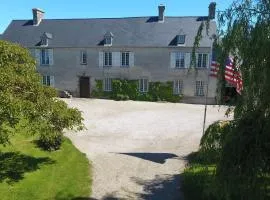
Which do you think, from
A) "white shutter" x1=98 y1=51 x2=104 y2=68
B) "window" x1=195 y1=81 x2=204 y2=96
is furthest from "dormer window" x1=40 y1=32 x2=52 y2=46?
"window" x1=195 y1=81 x2=204 y2=96

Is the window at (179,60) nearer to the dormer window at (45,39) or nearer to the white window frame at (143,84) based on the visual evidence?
the white window frame at (143,84)

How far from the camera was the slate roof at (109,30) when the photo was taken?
36719mm

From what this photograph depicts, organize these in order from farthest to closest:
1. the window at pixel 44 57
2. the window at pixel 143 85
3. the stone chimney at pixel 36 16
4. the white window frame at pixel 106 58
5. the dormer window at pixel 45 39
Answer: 1. the stone chimney at pixel 36 16
2. the window at pixel 44 57
3. the dormer window at pixel 45 39
4. the white window frame at pixel 106 58
5. the window at pixel 143 85

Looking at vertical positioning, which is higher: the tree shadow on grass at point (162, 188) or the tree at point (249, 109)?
the tree at point (249, 109)

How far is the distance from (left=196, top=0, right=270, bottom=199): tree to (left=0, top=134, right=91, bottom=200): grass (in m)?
6.32

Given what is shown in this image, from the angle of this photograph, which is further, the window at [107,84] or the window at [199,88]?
the window at [107,84]

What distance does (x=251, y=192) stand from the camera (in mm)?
7605

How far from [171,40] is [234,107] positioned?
93.6 feet

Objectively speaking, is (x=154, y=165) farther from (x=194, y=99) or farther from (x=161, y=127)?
(x=194, y=99)

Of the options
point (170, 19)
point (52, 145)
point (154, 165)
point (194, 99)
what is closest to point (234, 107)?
point (154, 165)

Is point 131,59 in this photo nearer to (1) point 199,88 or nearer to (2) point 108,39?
(2) point 108,39

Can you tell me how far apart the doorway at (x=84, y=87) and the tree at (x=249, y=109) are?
1237 inches

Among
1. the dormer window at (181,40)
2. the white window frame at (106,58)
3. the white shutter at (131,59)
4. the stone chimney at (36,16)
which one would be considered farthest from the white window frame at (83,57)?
the dormer window at (181,40)

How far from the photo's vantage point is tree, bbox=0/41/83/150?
10.9 m
